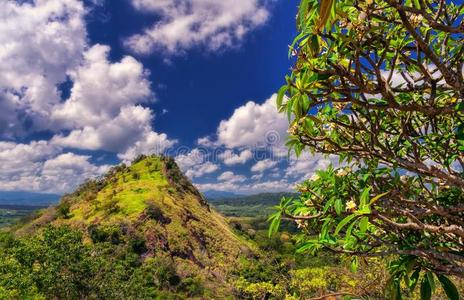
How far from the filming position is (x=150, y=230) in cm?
7381

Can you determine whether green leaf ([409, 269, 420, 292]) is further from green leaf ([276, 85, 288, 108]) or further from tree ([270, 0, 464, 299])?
green leaf ([276, 85, 288, 108])

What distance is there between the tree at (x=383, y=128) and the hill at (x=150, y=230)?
40.1 meters

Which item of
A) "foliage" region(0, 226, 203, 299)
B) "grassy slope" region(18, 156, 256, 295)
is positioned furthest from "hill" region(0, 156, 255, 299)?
"foliage" region(0, 226, 203, 299)

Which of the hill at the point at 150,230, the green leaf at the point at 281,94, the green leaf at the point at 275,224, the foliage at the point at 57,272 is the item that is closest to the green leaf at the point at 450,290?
the green leaf at the point at 275,224

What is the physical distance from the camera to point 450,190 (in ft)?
17.1

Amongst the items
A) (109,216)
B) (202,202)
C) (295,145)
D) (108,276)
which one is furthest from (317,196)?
(202,202)

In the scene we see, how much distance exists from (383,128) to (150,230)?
72.5m

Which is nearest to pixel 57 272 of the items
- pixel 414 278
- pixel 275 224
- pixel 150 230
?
pixel 275 224

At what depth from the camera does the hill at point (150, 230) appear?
202 ft

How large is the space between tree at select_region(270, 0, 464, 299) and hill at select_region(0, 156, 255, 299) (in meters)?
40.1

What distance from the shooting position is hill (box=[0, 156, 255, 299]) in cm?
6154

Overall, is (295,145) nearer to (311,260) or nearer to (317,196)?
(317,196)

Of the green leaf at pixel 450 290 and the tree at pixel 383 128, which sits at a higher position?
the tree at pixel 383 128

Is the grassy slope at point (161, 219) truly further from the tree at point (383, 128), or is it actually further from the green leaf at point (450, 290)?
the green leaf at point (450, 290)
